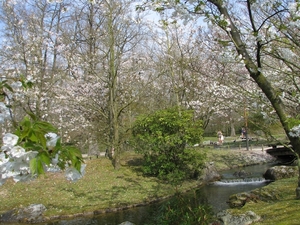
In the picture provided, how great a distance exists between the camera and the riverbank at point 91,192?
32.2 ft

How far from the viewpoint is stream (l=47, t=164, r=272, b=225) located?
8.80 metres

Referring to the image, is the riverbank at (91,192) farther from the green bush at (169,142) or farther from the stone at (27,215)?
the green bush at (169,142)

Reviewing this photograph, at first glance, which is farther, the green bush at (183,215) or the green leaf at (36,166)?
the green bush at (183,215)

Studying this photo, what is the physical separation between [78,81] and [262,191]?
1151 centimetres

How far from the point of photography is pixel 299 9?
11.1 ft

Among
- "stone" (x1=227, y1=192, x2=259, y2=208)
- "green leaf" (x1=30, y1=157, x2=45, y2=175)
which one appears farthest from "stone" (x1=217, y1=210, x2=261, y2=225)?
"green leaf" (x1=30, y1=157, x2=45, y2=175)

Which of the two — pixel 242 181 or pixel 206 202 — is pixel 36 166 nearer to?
pixel 206 202

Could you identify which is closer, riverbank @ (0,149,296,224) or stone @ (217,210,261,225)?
stone @ (217,210,261,225)

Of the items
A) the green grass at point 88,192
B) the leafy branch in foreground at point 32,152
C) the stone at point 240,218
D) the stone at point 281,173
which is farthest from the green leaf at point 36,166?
the stone at point 281,173

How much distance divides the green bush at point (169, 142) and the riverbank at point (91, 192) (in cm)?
68

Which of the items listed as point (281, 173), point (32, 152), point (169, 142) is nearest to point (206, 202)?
point (169, 142)

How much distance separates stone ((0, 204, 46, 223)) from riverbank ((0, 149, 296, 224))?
0.68ft

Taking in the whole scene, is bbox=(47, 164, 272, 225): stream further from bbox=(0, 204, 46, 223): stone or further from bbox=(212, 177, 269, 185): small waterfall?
bbox=(0, 204, 46, 223): stone

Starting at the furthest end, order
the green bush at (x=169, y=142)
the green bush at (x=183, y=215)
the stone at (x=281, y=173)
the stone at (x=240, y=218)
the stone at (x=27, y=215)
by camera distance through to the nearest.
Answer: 1. the stone at (x=281, y=173)
2. the green bush at (x=169, y=142)
3. the stone at (x=27, y=215)
4. the stone at (x=240, y=218)
5. the green bush at (x=183, y=215)
